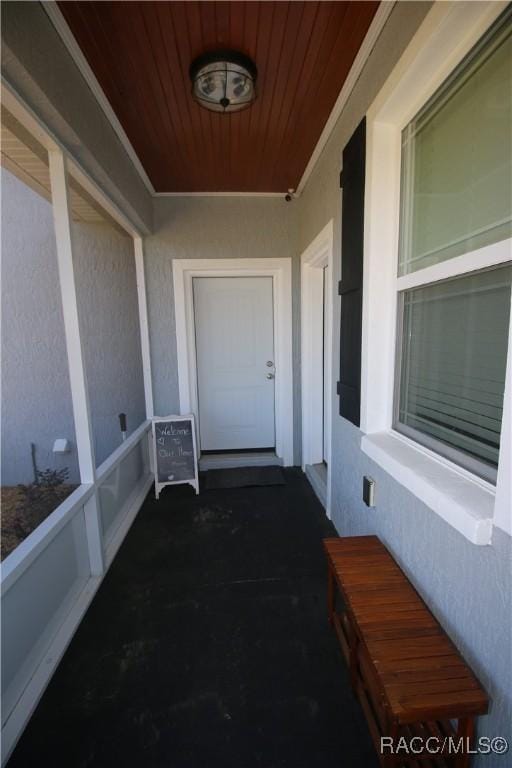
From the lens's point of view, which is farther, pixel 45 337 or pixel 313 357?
pixel 313 357

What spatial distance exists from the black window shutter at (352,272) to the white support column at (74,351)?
4.79ft

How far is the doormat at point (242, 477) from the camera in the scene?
3.01 meters

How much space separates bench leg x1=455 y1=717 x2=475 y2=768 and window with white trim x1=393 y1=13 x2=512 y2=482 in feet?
2.12

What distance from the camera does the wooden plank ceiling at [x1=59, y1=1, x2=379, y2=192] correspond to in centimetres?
132

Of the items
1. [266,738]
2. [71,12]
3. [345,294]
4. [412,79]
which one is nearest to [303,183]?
[345,294]

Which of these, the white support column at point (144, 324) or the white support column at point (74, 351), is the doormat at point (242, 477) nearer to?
the white support column at point (144, 324)

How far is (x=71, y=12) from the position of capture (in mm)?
1293

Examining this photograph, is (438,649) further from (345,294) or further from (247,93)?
(247,93)

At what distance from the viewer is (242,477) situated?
10.3 feet

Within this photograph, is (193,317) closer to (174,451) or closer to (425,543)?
(174,451)

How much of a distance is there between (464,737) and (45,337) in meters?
2.92

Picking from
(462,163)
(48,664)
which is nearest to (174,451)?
(48,664)

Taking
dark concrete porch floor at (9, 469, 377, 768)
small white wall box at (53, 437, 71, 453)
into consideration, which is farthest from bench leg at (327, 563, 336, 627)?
small white wall box at (53, 437, 71, 453)

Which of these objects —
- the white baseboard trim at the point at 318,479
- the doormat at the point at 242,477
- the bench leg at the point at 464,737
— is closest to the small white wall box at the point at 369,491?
the bench leg at the point at 464,737
